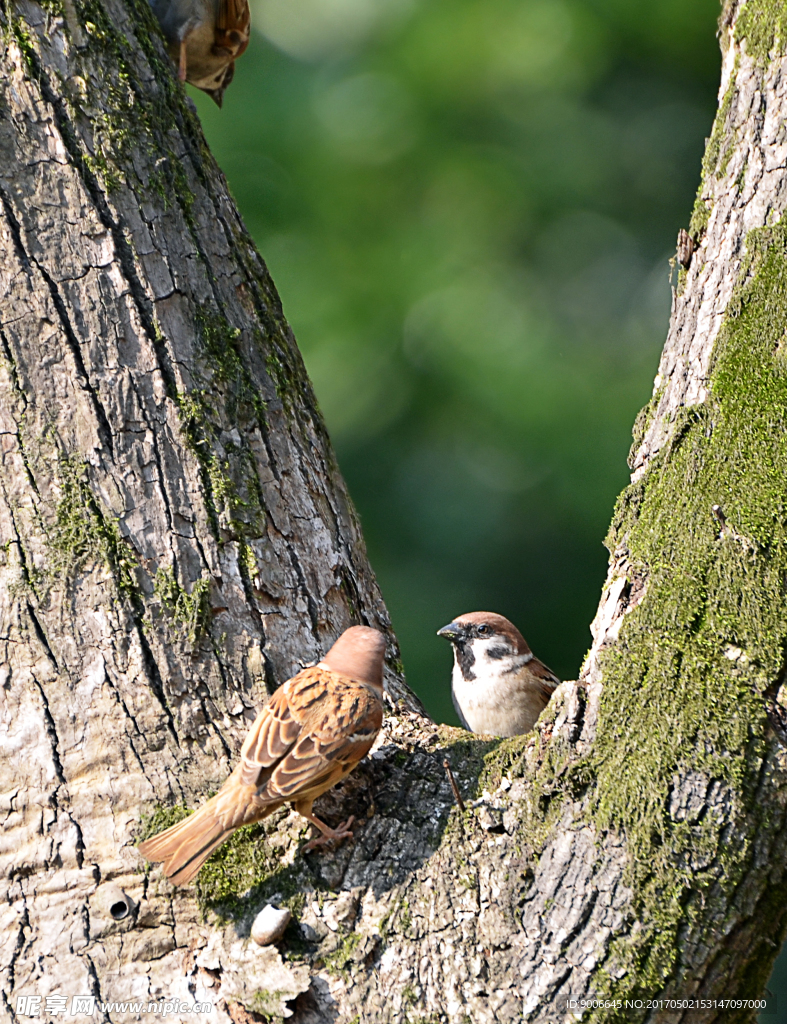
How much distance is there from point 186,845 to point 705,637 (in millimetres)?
1139

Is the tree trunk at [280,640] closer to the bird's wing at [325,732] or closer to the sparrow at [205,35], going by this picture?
the bird's wing at [325,732]

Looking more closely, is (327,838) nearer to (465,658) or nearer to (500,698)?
(500,698)

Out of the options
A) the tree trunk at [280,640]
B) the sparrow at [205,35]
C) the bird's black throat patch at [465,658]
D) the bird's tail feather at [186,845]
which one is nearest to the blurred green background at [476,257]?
the bird's black throat patch at [465,658]

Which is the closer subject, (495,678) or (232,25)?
(232,25)

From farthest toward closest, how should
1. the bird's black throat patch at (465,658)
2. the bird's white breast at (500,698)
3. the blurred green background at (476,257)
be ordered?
the blurred green background at (476,257)
the bird's black throat patch at (465,658)
the bird's white breast at (500,698)

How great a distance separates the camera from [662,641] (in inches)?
81.1

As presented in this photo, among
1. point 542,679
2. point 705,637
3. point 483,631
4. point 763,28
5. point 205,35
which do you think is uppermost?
point 205,35

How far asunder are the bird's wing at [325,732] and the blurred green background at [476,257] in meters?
3.38

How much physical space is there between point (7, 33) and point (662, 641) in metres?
2.06

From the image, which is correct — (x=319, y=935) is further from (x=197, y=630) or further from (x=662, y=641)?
(x=662, y=641)

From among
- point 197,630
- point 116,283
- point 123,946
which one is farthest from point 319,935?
point 116,283

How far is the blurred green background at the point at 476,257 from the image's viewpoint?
5.88 metres
